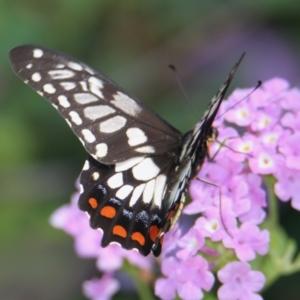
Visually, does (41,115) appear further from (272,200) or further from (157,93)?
(272,200)

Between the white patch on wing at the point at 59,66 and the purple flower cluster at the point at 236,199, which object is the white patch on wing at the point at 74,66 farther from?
the purple flower cluster at the point at 236,199

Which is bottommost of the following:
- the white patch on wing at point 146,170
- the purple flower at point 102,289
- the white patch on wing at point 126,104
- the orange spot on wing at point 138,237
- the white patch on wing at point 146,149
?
the purple flower at point 102,289

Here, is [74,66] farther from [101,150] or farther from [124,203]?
[124,203]

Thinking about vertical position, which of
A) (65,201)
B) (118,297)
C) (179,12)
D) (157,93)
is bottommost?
(118,297)

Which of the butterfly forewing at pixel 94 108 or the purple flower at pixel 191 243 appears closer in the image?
the purple flower at pixel 191 243

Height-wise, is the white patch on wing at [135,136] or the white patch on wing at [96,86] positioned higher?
the white patch on wing at [96,86]

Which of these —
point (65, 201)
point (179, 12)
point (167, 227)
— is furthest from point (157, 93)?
point (167, 227)

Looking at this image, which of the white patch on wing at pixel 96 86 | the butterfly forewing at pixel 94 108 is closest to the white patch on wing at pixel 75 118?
the butterfly forewing at pixel 94 108

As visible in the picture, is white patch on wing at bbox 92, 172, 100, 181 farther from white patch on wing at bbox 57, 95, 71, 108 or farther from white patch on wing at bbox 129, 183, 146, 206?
white patch on wing at bbox 57, 95, 71, 108
